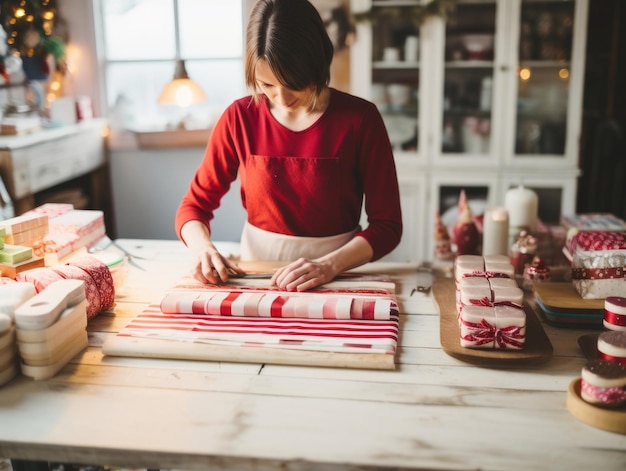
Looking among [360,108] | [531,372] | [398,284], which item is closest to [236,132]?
[360,108]

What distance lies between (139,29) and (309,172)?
2.80 metres

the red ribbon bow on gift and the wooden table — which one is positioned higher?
the red ribbon bow on gift

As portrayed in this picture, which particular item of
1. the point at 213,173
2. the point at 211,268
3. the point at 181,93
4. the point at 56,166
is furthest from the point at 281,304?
the point at 56,166

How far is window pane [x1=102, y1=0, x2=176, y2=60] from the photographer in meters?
4.07

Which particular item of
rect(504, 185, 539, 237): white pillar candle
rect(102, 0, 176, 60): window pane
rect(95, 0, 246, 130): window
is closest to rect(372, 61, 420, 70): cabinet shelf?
rect(95, 0, 246, 130): window

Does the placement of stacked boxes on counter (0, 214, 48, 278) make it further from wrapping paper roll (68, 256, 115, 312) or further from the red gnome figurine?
the red gnome figurine

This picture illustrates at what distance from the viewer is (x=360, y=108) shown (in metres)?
1.77

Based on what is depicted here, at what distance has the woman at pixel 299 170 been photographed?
5.16 feet

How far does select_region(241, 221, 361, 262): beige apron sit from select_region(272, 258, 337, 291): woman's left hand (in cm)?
25

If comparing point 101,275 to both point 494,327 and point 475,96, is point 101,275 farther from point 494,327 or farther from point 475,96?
point 475,96

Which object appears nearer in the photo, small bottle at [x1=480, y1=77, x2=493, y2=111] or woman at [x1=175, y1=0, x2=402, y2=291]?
woman at [x1=175, y1=0, x2=402, y2=291]

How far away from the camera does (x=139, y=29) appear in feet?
13.5

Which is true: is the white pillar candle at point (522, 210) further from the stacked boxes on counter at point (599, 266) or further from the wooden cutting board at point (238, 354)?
the wooden cutting board at point (238, 354)

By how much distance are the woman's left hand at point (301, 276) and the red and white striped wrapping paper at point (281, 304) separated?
41 millimetres
